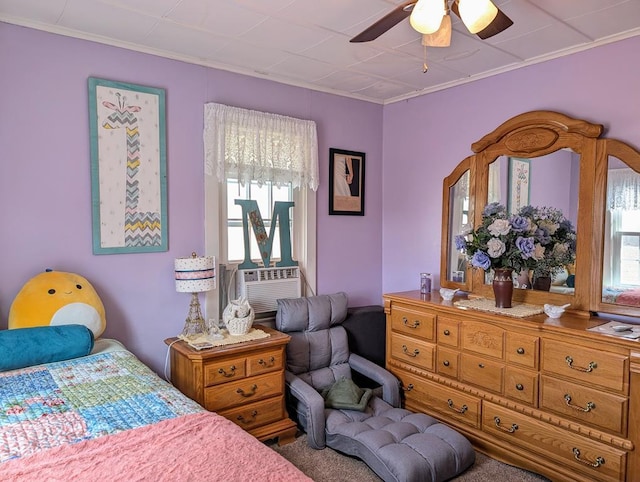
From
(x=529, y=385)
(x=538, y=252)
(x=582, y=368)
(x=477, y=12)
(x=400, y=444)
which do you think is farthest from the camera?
(x=538, y=252)

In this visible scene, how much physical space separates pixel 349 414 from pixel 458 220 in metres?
1.63

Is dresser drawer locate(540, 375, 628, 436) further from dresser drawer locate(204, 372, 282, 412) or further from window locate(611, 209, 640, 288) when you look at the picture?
dresser drawer locate(204, 372, 282, 412)

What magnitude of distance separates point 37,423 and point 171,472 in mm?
627

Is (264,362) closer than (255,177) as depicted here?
Yes

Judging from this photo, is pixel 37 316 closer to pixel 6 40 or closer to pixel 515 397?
pixel 6 40

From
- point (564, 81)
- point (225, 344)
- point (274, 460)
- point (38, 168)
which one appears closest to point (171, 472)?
point (274, 460)

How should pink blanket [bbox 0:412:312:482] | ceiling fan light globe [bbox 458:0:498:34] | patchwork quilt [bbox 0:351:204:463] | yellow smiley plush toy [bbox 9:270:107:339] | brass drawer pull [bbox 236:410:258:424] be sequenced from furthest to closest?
brass drawer pull [bbox 236:410:258:424] < yellow smiley plush toy [bbox 9:270:107:339] < ceiling fan light globe [bbox 458:0:498:34] < patchwork quilt [bbox 0:351:204:463] < pink blanket [bbox 0:412:312:482]

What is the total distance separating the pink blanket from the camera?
1.31 metres

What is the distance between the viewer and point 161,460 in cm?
139

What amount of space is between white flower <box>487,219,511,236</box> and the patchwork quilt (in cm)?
202

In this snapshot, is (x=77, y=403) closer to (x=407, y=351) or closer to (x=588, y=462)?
(x=407, y=351)

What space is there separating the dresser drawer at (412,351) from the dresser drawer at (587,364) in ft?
2.60

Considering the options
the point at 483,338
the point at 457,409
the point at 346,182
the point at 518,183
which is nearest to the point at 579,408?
the point at 483,338

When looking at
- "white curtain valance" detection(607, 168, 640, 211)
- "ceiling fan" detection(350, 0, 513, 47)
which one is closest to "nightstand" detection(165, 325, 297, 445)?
"ceiling fan" detection(350, 0, 513, 47)
